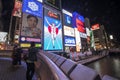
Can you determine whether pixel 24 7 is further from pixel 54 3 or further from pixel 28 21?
pixel 54 3

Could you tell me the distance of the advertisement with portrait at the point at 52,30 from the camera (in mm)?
26177

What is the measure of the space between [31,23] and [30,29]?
1.08 meters

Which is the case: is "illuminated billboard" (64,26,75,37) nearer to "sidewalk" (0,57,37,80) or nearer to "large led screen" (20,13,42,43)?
"large led screen" (20,13,42,43)

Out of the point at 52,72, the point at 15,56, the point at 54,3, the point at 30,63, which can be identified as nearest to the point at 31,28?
the point at 15,56

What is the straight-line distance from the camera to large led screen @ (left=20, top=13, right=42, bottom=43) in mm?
20691

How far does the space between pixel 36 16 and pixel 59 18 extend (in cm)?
795

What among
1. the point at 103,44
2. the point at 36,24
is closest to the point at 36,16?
the point at 36,24

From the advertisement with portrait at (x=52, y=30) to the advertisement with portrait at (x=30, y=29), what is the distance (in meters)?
2.48

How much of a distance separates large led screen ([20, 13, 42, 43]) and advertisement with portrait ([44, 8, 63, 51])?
8.16 ft

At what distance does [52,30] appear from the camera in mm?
27719

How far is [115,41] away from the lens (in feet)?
402

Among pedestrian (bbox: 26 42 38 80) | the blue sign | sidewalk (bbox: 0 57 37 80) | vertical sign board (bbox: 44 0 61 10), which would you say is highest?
vertical sign board (bbox: 44 0 61 10)

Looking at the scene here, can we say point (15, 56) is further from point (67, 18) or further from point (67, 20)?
point (67, 18)

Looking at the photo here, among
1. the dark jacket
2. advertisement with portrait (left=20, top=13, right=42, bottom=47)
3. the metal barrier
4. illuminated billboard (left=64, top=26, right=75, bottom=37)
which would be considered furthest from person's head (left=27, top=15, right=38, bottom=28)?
the metal barrier
